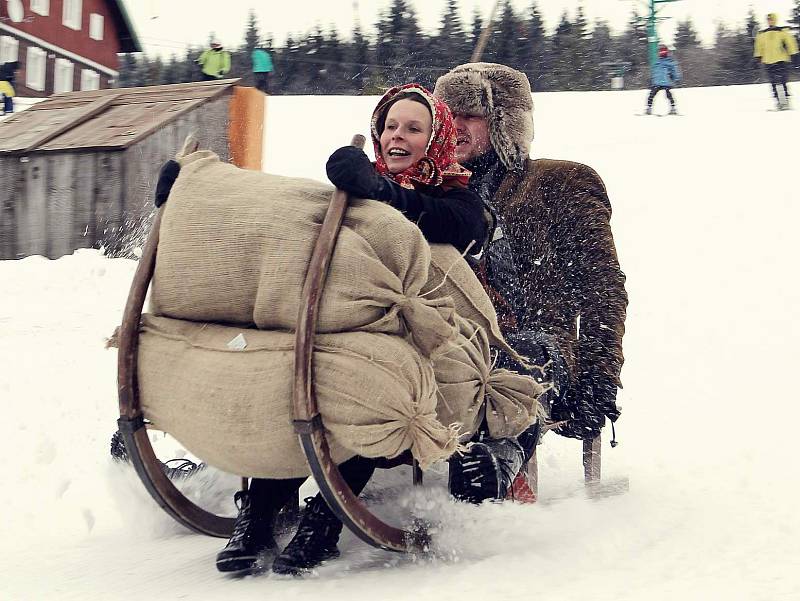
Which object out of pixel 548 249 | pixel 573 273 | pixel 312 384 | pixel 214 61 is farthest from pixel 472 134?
pixel 214 61

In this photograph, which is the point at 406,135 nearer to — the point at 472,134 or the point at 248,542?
the point at 472,134

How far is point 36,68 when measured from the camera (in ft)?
101

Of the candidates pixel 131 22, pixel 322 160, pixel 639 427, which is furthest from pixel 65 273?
pixel 131 22

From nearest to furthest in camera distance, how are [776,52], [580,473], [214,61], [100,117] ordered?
[580,473], [100,117], [776,52], [214,61]

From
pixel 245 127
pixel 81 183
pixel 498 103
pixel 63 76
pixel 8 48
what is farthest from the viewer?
pixel 63 76

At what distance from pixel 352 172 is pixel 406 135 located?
528 mm

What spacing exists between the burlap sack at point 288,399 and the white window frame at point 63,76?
103ft

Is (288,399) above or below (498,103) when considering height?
below

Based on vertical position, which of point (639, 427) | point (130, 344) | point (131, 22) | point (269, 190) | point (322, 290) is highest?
point (131, 22)

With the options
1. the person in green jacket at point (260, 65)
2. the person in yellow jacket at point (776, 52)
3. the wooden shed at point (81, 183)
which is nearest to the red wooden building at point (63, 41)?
the person in green jacket at point (260, 65)

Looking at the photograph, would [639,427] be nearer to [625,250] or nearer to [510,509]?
[510,509]

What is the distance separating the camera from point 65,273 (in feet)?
21.6

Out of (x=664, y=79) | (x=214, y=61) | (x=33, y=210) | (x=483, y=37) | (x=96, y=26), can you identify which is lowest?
(x=33, y=210)

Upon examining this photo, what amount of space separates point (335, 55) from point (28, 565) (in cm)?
4867
